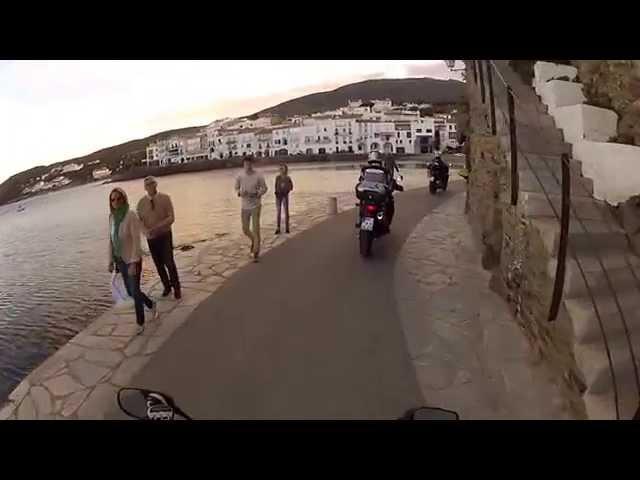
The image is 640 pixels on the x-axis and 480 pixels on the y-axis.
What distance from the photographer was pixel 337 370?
5.00ft

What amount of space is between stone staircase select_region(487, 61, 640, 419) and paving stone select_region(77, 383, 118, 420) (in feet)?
4.95

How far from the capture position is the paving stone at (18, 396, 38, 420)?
1412mm

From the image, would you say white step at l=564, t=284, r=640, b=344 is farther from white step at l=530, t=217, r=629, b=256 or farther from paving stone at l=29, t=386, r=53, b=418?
paving stone at l=29, t=386, r=53, b=418

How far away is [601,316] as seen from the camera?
4.78 ft

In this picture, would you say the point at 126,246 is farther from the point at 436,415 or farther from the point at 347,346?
the point at 436,415

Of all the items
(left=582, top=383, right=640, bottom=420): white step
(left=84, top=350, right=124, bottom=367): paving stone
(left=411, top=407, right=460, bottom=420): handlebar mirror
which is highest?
(left=84, top=350, right=124, bottom=367): paving stone

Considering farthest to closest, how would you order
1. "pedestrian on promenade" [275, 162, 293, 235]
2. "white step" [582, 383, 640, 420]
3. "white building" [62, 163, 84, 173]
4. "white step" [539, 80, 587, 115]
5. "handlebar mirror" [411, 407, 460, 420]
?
"white step" [539, 80, 587, 115] < "pedestrian on promenade" [275, 162, 293, 235] < "white building" [62, 163, 84, 173] < "handlebar mirror" [411, 407, 460, 420] < "white step" [582, 383, 640, 420]

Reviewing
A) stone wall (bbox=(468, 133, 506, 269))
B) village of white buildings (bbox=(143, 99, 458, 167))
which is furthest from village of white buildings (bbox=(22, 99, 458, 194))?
stone wall (bbox=(468, 133, 506, 269))

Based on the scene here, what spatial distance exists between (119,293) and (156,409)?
1.41 feet
